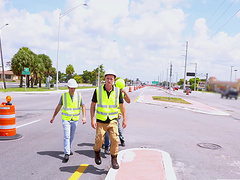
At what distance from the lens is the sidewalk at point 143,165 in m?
4.44

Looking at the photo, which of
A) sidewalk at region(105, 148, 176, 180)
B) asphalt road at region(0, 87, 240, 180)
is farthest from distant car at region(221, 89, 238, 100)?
sidewalk at region(105, 148, 176, 180)

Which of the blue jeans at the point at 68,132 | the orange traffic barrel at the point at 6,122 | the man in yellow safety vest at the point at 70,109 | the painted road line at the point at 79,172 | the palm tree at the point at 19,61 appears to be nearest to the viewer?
the painted road line at the point at 79,172

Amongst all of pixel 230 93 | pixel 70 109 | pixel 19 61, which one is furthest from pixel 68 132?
pixel 19 61

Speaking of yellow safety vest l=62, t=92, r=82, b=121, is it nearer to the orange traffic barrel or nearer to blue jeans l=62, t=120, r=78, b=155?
blue jeans l=62, t=120, r=78, b=155

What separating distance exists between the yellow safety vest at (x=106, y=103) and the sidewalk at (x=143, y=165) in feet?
3.48

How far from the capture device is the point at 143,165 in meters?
5.02

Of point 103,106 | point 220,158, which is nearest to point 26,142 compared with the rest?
point 103,106

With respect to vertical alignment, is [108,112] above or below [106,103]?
below

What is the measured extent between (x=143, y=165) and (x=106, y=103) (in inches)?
59.8

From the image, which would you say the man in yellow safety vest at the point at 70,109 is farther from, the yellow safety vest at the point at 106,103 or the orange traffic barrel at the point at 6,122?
the orange traffic barrel at the point at 6,122

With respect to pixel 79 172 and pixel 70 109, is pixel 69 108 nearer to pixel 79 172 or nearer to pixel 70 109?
pixel 70 109

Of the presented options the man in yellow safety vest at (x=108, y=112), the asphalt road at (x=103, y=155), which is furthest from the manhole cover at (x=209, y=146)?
the man in yellow safety vest at (x=108, y=112)

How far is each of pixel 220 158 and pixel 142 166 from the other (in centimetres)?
222

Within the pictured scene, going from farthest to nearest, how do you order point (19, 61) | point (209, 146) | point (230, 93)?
point (19, 61) < point (209, 146) < point (230, 93)
